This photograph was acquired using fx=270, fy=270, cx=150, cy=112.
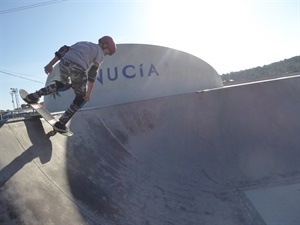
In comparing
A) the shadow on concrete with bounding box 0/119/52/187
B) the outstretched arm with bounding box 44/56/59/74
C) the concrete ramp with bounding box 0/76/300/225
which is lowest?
the concrete ramp with bounding box 0/76/300/225

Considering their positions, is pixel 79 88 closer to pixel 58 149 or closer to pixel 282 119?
pixel 58 149

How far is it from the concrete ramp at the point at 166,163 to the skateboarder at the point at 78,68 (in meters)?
0.51

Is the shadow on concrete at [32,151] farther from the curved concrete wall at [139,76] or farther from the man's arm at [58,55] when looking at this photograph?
the curved concrete wall at [139,76]

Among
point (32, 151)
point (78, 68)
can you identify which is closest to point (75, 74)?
point (78, 68)

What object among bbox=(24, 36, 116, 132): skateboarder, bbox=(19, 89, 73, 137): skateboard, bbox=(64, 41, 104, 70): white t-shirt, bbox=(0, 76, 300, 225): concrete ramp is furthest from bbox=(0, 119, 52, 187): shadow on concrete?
bbox=(64, 41, 104, 70): white t-shirt

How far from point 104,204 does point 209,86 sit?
9.78 meters

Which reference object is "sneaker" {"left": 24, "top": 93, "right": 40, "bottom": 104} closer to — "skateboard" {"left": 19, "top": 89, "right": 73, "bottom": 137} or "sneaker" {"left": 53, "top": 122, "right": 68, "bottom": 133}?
"skateboard" {"left": 19, "top": 89, "right": 73, "bottom": 137}

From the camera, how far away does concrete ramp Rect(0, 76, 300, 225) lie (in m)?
3.12

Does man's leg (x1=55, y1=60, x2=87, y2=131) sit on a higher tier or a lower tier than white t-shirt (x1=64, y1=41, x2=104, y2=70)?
lower

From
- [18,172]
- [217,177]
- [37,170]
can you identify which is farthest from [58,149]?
[217,177]

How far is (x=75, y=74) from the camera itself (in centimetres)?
386

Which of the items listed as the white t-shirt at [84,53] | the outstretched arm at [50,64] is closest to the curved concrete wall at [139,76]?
the outstretched arm at [50,64]

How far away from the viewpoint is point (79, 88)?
13.1 ft

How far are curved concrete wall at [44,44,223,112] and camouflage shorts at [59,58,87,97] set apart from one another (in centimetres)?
647
